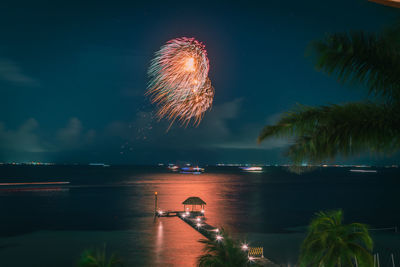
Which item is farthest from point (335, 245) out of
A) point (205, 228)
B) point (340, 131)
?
point (205, 228)

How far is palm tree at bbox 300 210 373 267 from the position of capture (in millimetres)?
10523

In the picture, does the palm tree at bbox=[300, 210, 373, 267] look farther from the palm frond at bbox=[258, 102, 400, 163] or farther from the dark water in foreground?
the dark water in foreground

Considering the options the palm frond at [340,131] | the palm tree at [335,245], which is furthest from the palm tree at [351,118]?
the palm tree at [335,245]

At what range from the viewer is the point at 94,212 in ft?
170

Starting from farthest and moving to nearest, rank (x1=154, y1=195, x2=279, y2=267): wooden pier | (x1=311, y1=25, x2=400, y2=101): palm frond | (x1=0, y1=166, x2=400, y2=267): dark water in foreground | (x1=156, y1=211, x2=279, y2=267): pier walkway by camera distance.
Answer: (x1=0, y1=166, x2=400, y2=267): dark water in foreground → (x1=154, y1=195, x2=279, y2=267): wooden pier → (x1=156, y1=211, x2=279, y2=267): pier walkway → (x1=311, y1=25, x2=400, y2=101): palm frond

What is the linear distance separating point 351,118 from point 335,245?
6541mm

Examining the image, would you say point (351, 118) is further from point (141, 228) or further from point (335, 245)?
point (141, 228)

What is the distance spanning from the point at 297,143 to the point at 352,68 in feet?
5.32

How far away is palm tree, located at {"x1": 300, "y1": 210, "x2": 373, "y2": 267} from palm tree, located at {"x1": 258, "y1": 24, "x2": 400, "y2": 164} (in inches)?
233

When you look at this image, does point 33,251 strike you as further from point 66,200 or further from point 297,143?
point 66,200

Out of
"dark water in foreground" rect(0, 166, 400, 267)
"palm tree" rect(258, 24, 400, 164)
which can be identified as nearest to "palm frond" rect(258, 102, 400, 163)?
"palm tree" rect(258, 24, 400, 164)

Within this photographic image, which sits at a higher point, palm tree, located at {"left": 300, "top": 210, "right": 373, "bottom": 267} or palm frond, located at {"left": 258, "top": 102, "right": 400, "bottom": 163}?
palm frond, located at {"left": 258, "top": 102, "right": 400, "bottom": 163}

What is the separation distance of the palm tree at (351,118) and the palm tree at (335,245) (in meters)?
5.91

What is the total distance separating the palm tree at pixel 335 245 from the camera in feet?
34.5
